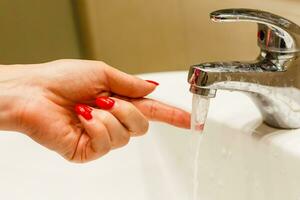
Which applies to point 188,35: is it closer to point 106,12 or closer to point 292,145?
point 106,12

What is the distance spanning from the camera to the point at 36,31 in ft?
3.59

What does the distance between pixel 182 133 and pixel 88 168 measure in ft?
0.44

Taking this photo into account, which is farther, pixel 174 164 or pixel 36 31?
pixel 36 31

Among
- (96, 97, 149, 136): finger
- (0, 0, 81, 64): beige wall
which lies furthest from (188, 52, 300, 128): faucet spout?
(0, 0, 81, 64): beige wall

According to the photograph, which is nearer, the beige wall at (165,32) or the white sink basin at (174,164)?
the white sink basin at (174,164)

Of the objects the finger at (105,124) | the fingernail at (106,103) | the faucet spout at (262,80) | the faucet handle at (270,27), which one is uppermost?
the faucet handle at (270,27)

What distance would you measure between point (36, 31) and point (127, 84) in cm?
60

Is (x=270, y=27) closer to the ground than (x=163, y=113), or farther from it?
farther from it

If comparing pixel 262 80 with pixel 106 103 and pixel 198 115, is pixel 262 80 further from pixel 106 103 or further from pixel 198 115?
pixel 106 103

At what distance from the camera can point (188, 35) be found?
82 cm

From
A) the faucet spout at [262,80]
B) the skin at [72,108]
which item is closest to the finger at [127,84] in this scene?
the skin at [72,108]

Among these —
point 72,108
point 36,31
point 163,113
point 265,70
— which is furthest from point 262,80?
point 36,31

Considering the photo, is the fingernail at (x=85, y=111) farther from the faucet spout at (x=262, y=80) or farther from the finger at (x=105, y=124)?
the faucet spout at (x=262, y=80)

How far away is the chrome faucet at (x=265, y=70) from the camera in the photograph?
451 millimetres
